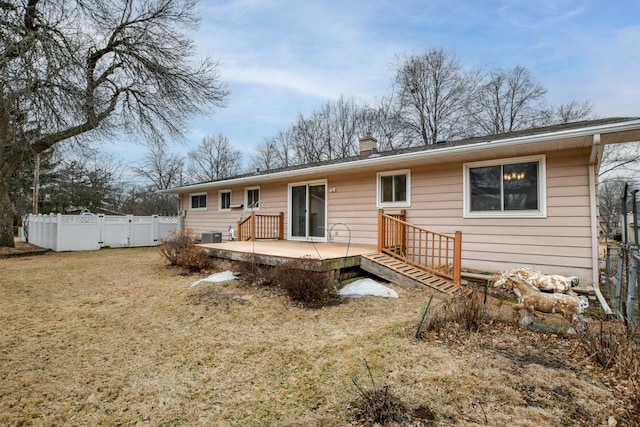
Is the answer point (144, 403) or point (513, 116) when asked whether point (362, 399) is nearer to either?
point (144, 403)

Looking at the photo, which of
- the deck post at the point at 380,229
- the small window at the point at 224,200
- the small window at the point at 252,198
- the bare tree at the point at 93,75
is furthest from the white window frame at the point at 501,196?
the bare tree at the point at 93,75

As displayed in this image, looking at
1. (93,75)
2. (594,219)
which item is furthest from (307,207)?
(93,75)

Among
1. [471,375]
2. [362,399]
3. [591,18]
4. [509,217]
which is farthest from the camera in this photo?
[591,18]

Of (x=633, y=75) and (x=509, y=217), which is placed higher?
(x=633, y=75)

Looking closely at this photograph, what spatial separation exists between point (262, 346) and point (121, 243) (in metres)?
12.3

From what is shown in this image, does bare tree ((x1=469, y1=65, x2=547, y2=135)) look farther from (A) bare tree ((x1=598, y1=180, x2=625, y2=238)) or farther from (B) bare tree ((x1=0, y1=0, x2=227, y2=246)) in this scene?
(B) bare tree ((x1=0, y1=0, x2=227, y2=246))

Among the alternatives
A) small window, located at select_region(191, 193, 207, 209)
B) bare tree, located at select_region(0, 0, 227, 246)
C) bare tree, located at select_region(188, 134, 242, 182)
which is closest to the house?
small window, located at select_region(191, 193, 207, 209)

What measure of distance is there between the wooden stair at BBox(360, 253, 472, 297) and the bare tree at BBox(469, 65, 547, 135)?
15776 mm

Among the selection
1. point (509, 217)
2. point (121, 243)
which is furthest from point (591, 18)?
point (121, 243)

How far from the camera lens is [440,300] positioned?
472 centimetres

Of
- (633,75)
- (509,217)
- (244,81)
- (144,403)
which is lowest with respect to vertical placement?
(144,403)

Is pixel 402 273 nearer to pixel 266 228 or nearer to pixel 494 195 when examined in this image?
pixel 494 195

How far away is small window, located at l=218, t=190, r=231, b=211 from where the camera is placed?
11.7m

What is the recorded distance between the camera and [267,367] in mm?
2824
